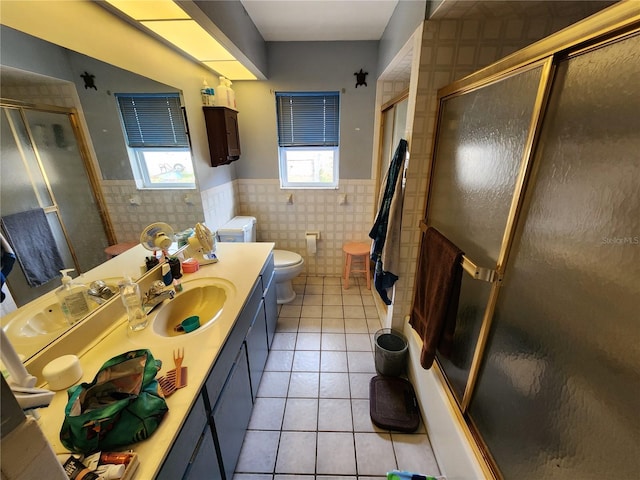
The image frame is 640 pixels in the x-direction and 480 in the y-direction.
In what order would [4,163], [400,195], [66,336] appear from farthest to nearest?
[400,195] < [66,336] < [4,163]

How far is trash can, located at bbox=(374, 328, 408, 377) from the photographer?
1794mm

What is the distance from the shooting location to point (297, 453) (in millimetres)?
1427

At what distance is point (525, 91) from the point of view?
86 cm

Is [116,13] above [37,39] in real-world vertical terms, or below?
above

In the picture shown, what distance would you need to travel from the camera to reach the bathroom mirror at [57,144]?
2.80 ft

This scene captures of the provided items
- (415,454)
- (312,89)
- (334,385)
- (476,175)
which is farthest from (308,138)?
(415,454)

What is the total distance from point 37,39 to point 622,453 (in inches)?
81.3

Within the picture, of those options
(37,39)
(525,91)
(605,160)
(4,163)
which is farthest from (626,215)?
(37,39)

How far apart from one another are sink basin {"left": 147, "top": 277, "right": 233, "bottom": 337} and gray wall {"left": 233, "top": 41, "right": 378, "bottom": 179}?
1626mm

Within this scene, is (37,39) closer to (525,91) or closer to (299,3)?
(299,3)

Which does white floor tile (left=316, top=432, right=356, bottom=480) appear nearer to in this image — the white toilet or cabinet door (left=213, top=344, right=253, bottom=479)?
cabinet door (left=213, top=344, right=253, bottom=479)

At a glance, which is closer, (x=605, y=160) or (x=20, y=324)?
(x=605, y=160)

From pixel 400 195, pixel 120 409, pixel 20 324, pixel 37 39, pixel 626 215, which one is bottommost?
pixel 120 409

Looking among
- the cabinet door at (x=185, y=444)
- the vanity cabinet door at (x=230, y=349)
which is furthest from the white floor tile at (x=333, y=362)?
the cabinet door at (x=185, y=444)
